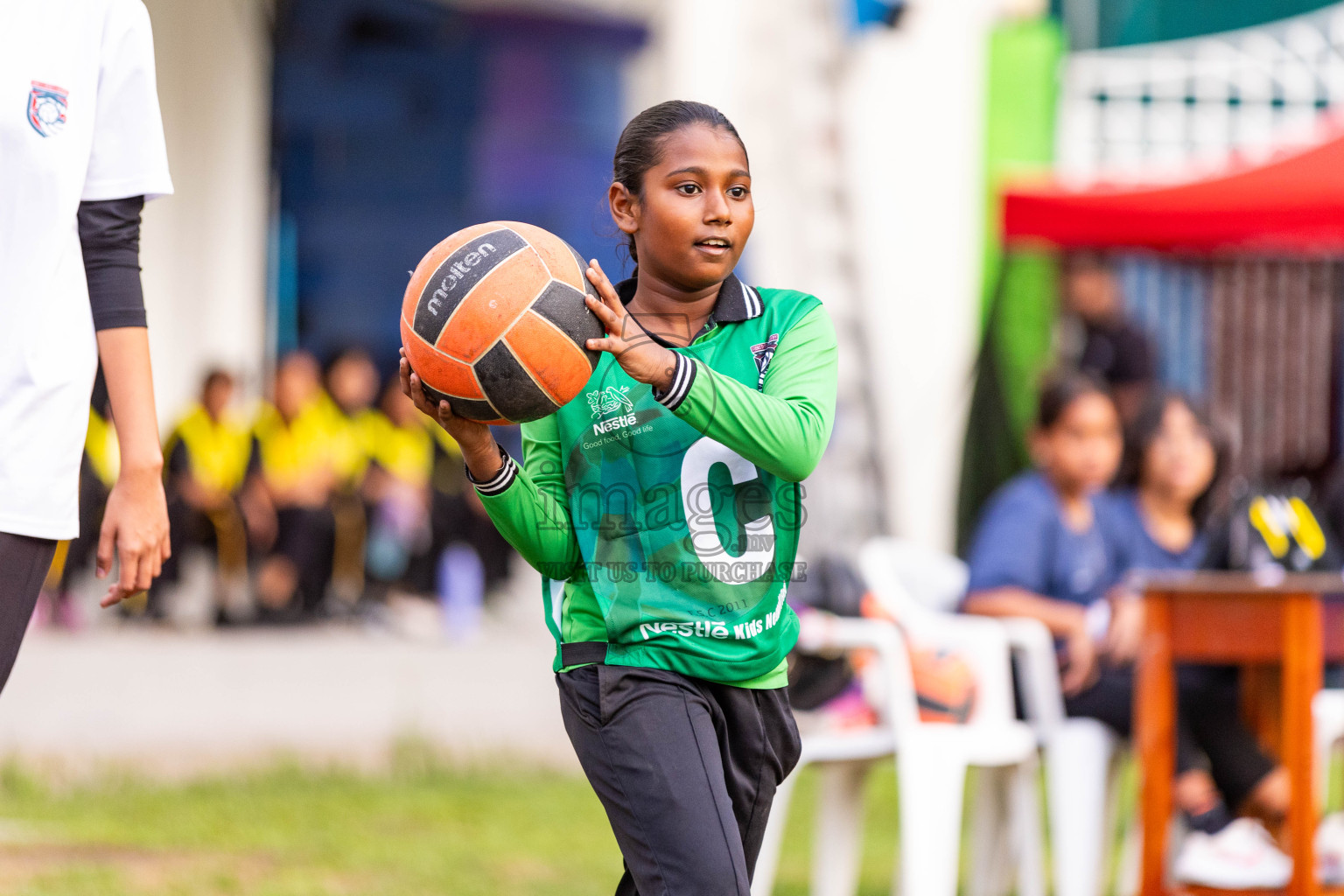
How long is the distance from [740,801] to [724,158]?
109cm

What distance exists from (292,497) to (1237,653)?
733cm

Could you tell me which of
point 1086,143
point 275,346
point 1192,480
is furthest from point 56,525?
point 275,346

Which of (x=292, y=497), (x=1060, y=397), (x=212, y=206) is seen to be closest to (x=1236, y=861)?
(x=1060, y=397)

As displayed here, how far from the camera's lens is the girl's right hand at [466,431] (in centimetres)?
270

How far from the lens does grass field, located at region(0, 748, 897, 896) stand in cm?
505

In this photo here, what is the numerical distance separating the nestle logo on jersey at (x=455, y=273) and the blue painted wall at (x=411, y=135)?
11.6 meters

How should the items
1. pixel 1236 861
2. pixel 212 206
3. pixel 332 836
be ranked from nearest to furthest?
pixel 1236 861 → pixel 332 836 → pixel 212 206

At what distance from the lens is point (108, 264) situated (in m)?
2.64

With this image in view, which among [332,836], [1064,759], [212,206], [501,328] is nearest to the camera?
[501,328]

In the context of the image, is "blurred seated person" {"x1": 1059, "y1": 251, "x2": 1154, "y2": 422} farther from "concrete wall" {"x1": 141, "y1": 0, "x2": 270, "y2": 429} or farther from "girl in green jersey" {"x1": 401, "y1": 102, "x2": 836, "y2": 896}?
"girl in green jersey" {"x1": 401, "y1": 102, "x2": 836, "y2": 896}

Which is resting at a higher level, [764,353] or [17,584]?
[764,353]

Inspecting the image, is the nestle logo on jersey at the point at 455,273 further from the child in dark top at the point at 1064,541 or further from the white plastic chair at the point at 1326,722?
the white plastic chair at the point at 1326,722

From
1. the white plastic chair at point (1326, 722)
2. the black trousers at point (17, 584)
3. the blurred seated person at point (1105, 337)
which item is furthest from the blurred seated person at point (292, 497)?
the black trousers at point (17, 584)

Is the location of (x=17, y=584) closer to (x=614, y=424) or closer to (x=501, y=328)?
(x=501, y=328)
